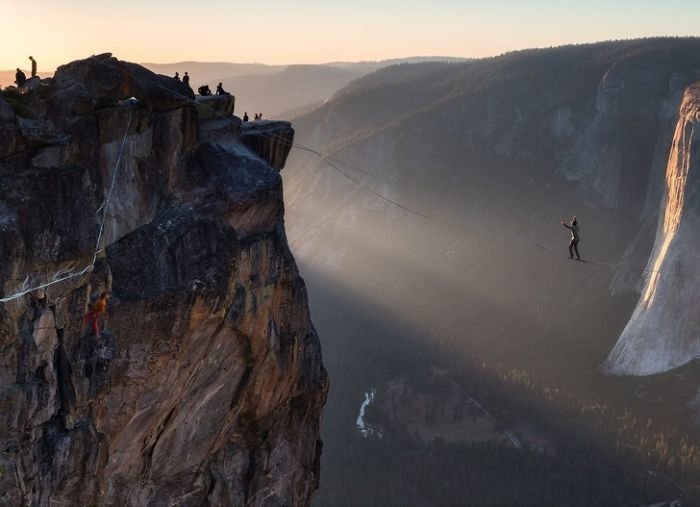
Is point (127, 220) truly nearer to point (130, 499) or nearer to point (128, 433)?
point (128, 433)

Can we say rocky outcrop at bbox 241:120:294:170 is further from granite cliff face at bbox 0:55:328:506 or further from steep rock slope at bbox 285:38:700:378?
steep rock slope at bbox 285:38:700:378

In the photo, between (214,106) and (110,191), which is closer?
(110,191)

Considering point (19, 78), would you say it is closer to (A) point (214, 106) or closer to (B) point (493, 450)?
(A) point (214, 106)

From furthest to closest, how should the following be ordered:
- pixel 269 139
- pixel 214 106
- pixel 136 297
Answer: pixel 269 139
pixel 214 106
pixel 136 297

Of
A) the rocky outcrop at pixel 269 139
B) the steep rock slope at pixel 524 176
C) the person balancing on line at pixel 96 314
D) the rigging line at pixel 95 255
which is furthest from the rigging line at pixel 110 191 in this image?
the steep rock slope at pixel 524 176

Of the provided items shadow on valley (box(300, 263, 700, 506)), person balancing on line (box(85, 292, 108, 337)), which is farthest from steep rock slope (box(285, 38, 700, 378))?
person balancing on line (box(85, 292, 108, 337))

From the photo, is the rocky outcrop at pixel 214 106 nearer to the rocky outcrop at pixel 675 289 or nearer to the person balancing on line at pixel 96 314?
the person balancing on line at pixel 96 314

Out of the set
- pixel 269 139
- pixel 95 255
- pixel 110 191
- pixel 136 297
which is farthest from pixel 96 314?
pixel 269 139
